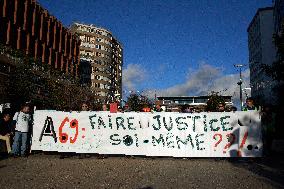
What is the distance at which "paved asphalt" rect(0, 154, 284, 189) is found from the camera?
6.60m

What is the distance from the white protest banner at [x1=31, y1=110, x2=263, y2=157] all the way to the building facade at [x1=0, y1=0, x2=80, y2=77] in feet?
105

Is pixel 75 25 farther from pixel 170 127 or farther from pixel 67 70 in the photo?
pixel 170 127

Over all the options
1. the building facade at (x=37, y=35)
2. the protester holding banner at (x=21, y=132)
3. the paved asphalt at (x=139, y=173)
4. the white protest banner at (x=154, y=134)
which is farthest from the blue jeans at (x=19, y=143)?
the building facade at (x=37, y=35)

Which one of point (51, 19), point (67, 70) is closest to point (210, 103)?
point (67, 70)

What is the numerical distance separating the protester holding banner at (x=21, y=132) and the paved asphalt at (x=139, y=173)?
30.4 inches

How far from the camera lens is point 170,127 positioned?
11297 mm

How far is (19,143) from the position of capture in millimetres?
11453

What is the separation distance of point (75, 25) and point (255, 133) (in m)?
94.9

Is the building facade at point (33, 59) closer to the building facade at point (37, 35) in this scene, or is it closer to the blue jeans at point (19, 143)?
the building facade at point (37, 35)

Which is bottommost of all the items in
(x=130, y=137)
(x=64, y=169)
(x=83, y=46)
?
(x=64, y=169)

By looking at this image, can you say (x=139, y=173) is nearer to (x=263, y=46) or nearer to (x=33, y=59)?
(x=33, y=59)

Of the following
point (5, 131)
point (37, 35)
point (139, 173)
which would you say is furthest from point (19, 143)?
point (37, 35)

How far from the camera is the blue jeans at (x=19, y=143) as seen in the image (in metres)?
11.3

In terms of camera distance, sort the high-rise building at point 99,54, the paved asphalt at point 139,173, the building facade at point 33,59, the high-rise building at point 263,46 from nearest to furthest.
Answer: the paved asphalt at point 139,173
the building facade at point 33,59
the high-rise building at point 263,46
the high-rise building at point 99,54
